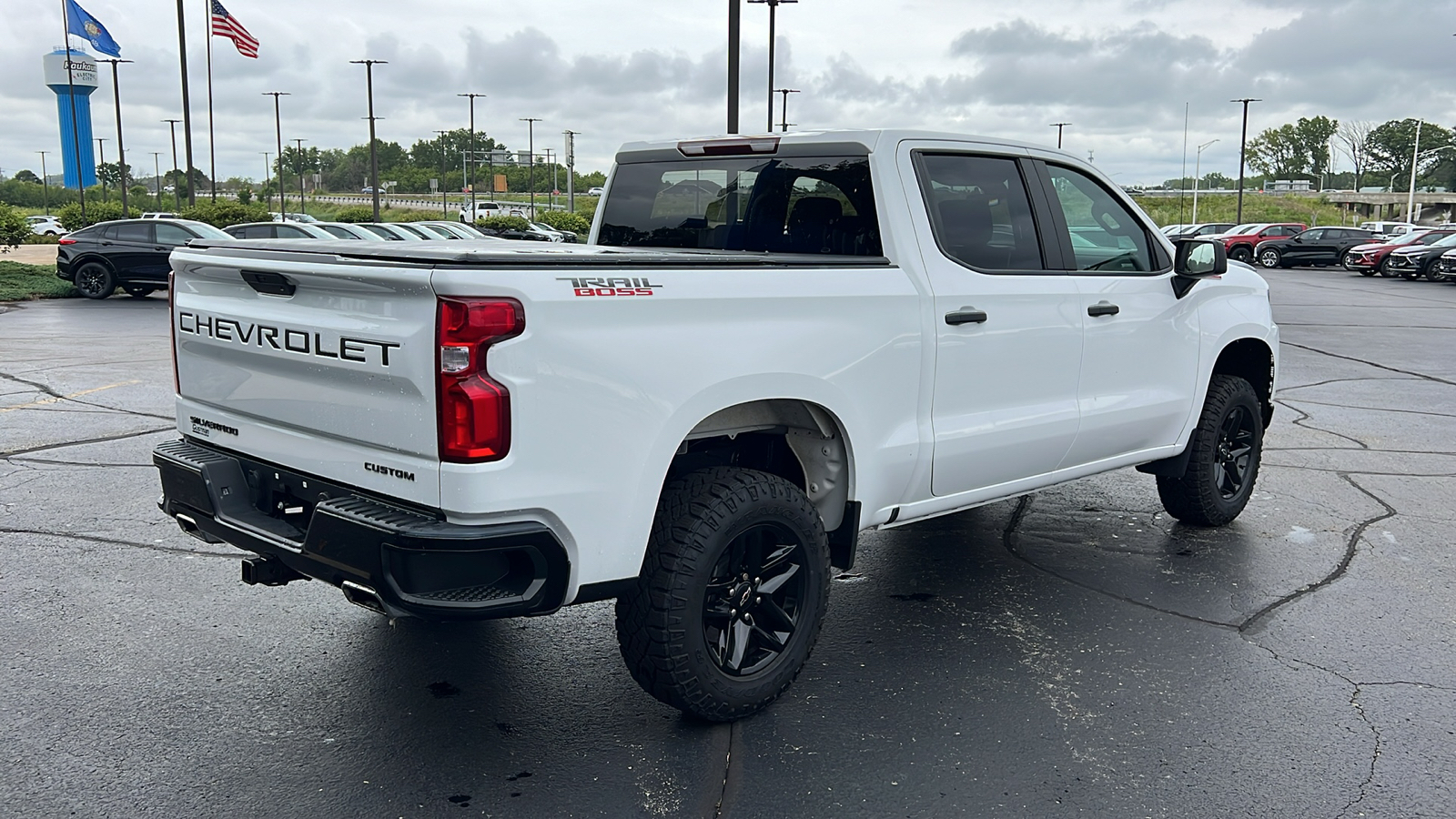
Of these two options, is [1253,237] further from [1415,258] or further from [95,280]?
[95,280]

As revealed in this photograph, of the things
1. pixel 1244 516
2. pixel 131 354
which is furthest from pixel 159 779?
pixel 131 354

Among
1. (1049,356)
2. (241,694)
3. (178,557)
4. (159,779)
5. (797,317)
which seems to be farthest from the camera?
(178,557)

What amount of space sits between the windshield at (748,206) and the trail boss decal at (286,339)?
1.93 m

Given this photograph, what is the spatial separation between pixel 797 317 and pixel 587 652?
1.59 meters

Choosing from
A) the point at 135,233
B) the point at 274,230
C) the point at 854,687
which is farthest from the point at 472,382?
the point at 135,233

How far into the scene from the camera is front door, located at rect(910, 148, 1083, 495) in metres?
4.30

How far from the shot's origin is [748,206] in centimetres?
483

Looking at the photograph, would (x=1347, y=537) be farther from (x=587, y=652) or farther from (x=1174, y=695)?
(x=587, y=652)

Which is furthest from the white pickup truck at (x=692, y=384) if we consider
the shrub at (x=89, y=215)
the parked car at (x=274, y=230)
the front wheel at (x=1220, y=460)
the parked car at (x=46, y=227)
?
the parked car at (x=46, y=227)

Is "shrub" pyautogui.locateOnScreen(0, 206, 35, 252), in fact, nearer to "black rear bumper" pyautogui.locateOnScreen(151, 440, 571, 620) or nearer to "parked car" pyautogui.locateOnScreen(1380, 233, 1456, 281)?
"black rear bumper" pyautogui.locateOnScreen(151, 440, 571, 620)

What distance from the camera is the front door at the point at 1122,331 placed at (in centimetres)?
498

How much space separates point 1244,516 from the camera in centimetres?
652

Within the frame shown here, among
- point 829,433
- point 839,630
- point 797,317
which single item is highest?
point 797,317

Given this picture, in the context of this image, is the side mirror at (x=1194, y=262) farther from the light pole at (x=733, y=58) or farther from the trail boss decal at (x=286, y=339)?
the light pole at (x=733, y=58)
